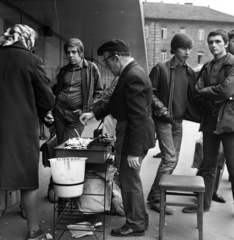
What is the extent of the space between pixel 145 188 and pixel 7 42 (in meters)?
3.08

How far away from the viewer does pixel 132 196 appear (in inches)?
144

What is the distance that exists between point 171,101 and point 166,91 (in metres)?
0.14

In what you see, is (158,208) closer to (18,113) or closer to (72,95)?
(72,95)

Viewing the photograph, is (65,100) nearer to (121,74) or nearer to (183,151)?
(121,74)

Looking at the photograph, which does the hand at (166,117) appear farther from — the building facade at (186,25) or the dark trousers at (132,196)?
the building facade at (186,25)

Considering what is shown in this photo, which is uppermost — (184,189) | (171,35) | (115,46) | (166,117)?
(171,35)

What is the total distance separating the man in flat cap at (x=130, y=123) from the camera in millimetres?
3439

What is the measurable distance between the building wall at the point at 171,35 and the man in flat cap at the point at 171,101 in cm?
5397

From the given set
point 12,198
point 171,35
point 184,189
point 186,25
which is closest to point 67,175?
point 184,189

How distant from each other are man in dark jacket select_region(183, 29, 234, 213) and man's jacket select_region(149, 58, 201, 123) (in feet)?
0.52

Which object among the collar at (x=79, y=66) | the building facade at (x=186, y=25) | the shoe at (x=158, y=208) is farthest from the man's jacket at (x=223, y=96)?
the building facade at (x=186, y=25)

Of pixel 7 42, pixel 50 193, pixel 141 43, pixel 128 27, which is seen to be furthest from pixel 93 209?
pixel 141 43

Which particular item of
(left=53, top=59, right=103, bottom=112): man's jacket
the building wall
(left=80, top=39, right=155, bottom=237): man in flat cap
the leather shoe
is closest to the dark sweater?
(left=80, top=39, right=155, bottom=237): man in flat cap

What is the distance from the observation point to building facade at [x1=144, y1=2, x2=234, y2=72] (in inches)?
2443
